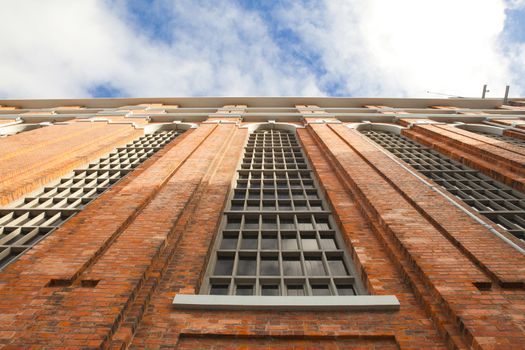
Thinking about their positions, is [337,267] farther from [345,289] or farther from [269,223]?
[269,223]

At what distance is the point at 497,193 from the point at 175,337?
7951 millimetres

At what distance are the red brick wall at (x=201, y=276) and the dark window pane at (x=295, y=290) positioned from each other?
2.18 feet

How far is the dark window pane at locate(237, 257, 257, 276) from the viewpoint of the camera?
418 centimetres

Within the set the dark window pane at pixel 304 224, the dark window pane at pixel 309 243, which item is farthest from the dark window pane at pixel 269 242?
the dark window pane at pixel 304 224

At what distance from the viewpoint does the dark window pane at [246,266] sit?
165 inches

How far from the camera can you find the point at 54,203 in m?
6.26

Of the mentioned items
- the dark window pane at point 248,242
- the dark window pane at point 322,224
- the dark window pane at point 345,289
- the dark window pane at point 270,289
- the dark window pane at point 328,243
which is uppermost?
the dark window pane at point 322,224

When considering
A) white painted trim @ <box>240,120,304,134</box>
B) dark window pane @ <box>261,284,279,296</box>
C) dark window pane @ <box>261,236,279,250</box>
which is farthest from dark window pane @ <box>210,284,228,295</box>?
white painted trim @ <box>240,120,304,134</box>

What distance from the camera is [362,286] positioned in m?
3.86

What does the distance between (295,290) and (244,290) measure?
72 centimetres

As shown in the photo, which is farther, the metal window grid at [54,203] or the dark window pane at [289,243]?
the dark window pane at [289,243]

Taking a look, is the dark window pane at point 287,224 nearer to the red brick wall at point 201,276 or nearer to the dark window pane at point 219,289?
the red brick wall at point 201,276

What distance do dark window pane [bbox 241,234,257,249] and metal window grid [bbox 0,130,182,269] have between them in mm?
3320

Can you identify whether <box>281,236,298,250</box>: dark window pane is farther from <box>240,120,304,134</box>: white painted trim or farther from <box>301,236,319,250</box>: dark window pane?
<box>240,120,304,134</box>: white painted trim
